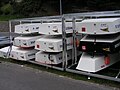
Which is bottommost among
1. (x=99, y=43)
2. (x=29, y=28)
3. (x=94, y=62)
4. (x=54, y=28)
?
(x=94, y=62)

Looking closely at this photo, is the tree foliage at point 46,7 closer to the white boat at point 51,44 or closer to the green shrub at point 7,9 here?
the green shrub at point 7,9

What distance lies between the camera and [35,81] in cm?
828

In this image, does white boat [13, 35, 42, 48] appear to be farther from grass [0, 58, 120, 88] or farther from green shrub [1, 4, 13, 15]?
green shrub [1, 4, 13, 15]

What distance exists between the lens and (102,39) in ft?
25.9

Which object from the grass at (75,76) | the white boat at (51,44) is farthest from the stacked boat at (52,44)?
the grass at (75,76)

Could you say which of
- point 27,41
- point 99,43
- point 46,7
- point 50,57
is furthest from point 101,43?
point 46,7

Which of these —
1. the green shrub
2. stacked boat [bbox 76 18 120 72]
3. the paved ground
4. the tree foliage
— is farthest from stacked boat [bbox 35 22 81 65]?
the green shrub

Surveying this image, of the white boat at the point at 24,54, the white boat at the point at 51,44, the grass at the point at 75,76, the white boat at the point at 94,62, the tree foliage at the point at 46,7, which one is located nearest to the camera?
the grass at the point at 75,76

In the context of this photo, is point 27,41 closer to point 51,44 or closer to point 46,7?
point 51,44

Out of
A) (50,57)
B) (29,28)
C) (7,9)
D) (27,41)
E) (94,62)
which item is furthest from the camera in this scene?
(7,9)

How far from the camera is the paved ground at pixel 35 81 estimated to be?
24.7 ft

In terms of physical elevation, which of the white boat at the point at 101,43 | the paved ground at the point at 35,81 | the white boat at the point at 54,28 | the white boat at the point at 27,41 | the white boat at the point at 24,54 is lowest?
the paved ground at the point at 35,81

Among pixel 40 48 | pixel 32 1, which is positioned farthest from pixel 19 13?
pixel 40 48

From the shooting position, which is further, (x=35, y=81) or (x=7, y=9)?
(x=7, y=9)
